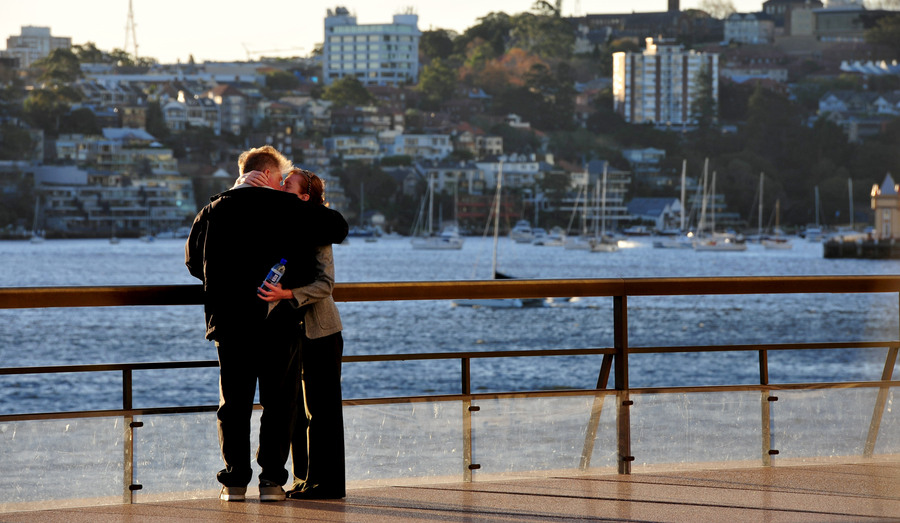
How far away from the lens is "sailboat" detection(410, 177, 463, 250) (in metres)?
83.6

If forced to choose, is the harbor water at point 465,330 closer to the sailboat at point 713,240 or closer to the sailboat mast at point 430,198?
the sailboat at point 713,240

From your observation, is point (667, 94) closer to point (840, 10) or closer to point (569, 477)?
point (840, 10)

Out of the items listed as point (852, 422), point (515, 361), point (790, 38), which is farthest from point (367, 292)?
point (790, 38)

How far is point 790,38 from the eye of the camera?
114 m

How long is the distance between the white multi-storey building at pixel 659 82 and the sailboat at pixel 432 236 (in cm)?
2250

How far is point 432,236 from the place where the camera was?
87062 mm

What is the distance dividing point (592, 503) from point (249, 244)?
4.23ft

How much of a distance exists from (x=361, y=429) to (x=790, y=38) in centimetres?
11840

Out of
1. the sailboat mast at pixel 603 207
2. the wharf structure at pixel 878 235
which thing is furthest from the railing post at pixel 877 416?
the sailboat mast at pixel 603 207

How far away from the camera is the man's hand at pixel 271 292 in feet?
10.7

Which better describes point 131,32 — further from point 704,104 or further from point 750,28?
point 750,28

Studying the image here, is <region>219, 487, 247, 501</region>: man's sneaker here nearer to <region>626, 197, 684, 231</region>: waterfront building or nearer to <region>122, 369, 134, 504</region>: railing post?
<region>122, 369, 134, 504</region>: railing post

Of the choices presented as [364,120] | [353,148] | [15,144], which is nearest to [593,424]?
[353,148]

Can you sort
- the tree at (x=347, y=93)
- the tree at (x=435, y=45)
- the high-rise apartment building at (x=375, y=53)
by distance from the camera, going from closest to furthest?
the tree at (x=347, y=93)
the tree at (x=435, y=45)
the high-rise apartment building at (x=375, y=53)
